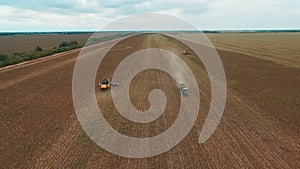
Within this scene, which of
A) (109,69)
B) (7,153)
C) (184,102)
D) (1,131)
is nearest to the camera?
(7,153)

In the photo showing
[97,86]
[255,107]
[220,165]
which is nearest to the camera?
[220,165]

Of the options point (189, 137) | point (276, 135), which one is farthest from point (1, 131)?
point (276, 135)

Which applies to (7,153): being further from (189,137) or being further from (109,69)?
(109,69)

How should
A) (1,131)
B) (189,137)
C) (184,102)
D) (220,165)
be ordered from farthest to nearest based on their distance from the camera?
(184,102) < (1,131) < (189,137) < (220,165)

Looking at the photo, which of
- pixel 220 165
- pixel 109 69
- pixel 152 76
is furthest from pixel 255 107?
pixel 109 69

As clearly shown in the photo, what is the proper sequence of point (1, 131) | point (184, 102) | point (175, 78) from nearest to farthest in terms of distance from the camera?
point (1, 131) < point (184, 102) < point (175, 78)

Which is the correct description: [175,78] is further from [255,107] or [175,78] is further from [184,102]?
[255,107]

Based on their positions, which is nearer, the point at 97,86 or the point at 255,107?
the point at 255,107
